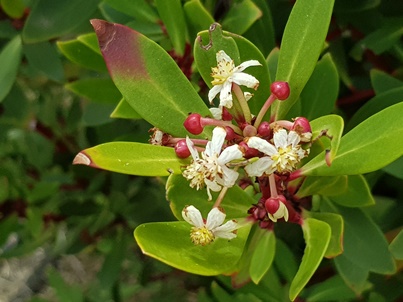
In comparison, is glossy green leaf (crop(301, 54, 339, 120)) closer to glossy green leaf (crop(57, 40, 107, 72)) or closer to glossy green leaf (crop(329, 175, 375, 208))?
glossy green leaf (crop(329, 175, 375, 208))

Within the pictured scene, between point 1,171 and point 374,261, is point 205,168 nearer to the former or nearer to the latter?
point 374,261

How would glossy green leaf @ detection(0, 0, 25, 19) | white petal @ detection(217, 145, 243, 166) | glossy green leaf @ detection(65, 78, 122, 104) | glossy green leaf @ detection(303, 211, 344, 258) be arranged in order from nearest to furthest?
1. white petal @ detection(217, 145, 243, 166)
2. glossy green leaf @ detection(303, 211, 344, 258)
3. glossy green leaf @ detection(65, 78, 122, 104)
4. glossy green leaf @ detection(0, 0, 25, 19)

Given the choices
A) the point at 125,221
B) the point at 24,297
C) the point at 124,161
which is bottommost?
the point at 24,297

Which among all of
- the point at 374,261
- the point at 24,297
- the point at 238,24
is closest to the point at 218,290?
the point at 374,261

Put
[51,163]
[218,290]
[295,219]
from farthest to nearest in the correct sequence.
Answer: [51,163], [218,290], [295,219]

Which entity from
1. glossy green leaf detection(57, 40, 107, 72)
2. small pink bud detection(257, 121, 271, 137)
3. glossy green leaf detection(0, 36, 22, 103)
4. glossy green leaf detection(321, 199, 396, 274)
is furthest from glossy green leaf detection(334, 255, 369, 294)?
glossy green leaf detection(0, 36, 22, 103)

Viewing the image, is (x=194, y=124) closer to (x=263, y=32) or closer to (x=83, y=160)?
(x=83, y=160)
